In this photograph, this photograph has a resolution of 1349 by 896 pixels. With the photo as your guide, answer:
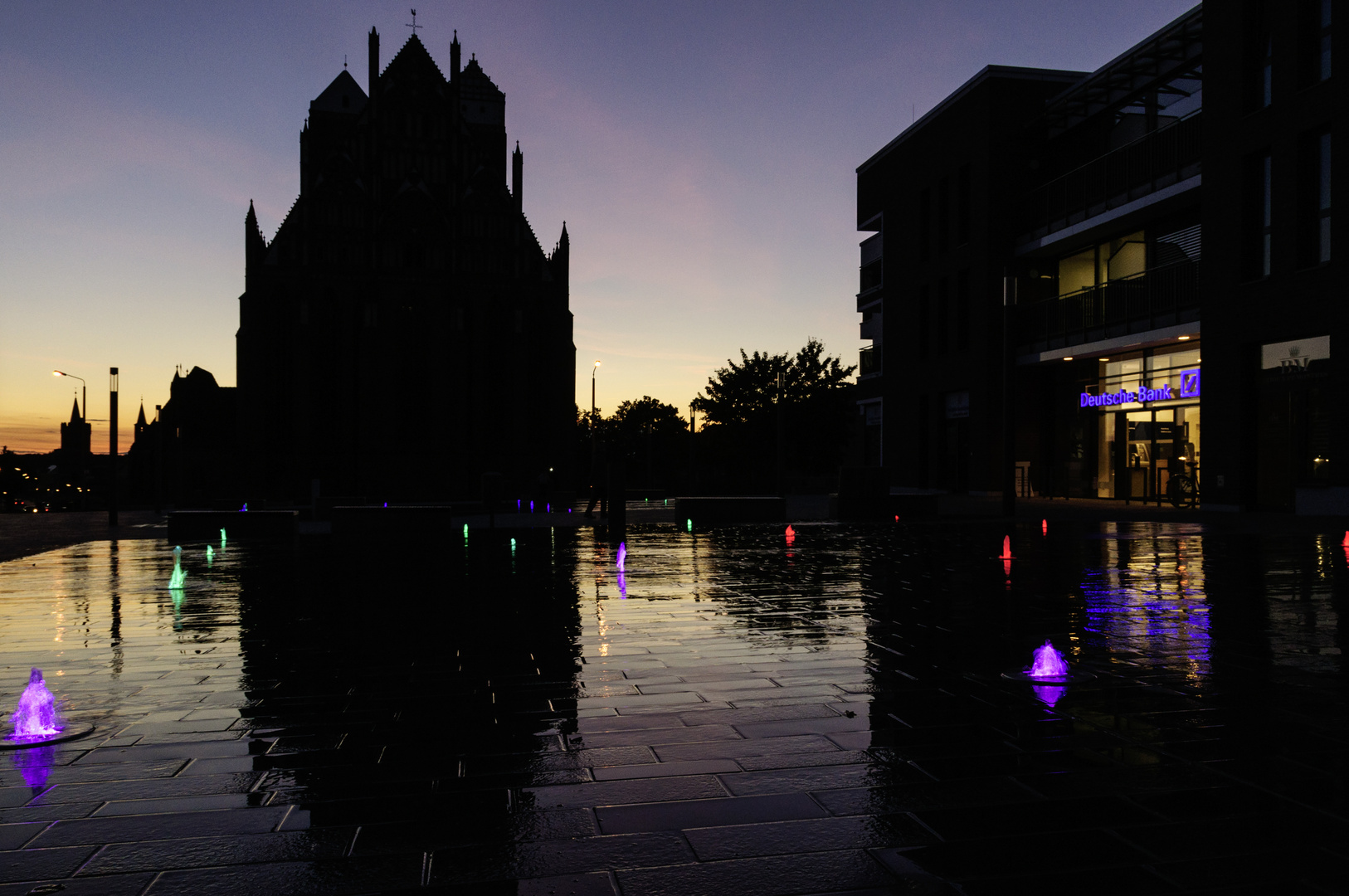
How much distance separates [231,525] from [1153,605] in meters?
16.9

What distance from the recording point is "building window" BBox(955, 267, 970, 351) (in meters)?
37.8

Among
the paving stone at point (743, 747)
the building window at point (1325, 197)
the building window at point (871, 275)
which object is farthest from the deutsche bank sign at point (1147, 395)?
the paving stone at point (743, 747)

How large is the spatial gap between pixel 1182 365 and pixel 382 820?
30.8 m

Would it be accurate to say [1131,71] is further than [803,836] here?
Yes

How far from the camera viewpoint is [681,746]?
4.32 metres

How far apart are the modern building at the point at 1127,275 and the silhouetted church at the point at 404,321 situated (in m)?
24.7

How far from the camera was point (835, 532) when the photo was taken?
1906cm

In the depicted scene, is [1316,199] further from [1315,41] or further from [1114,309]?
[1114,309]

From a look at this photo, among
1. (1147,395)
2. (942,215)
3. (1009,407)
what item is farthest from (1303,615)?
(942,215)

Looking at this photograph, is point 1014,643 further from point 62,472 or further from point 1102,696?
point 62,472

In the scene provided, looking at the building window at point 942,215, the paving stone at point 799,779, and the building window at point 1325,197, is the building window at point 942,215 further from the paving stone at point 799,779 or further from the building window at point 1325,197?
the paving stone at point 799,779

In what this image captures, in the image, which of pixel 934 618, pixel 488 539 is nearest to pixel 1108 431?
pixel 488 539

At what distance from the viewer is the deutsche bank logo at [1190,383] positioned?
2825 centimetres

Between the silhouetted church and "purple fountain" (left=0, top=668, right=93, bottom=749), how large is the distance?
54.1m
